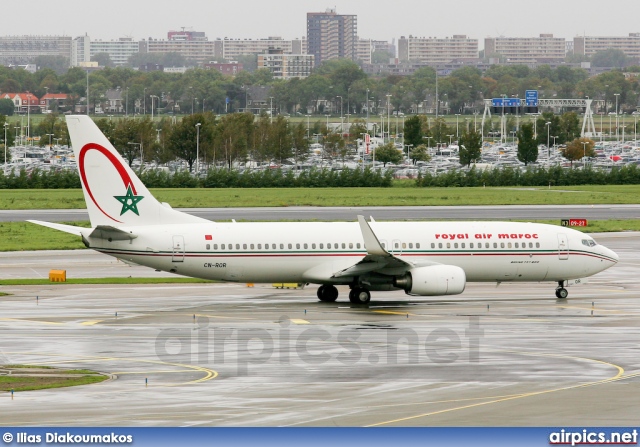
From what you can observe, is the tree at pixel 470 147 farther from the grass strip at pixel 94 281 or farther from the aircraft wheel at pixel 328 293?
the aircraft wheel at pixel 328 293

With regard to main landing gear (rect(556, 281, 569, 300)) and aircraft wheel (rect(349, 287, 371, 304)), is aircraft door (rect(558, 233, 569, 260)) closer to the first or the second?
main landing gear (rect(556, 281, 569, 300))

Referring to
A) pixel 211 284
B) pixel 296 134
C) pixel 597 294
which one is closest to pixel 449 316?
pixel 597 294

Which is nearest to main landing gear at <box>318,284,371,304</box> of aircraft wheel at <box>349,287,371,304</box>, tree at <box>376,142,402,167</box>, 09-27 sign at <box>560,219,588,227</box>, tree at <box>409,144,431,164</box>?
aircraft wheel at <box>349,287,371,304</box>

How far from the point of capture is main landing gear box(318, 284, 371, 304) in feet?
154

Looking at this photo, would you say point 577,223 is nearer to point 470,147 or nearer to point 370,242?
point 370,242

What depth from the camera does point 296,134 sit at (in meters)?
176

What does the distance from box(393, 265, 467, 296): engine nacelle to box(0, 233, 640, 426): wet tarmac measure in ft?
2.56

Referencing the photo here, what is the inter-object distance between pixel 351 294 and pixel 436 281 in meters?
4.04

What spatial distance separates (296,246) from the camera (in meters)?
47.3

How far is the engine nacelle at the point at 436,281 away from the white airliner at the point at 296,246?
4 centimetres

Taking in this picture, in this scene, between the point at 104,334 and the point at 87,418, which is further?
the point at 104,334

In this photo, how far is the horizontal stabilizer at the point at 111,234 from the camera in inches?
1785

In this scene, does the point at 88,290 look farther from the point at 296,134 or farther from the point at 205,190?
the point at 296,134

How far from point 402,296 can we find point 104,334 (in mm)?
16484
